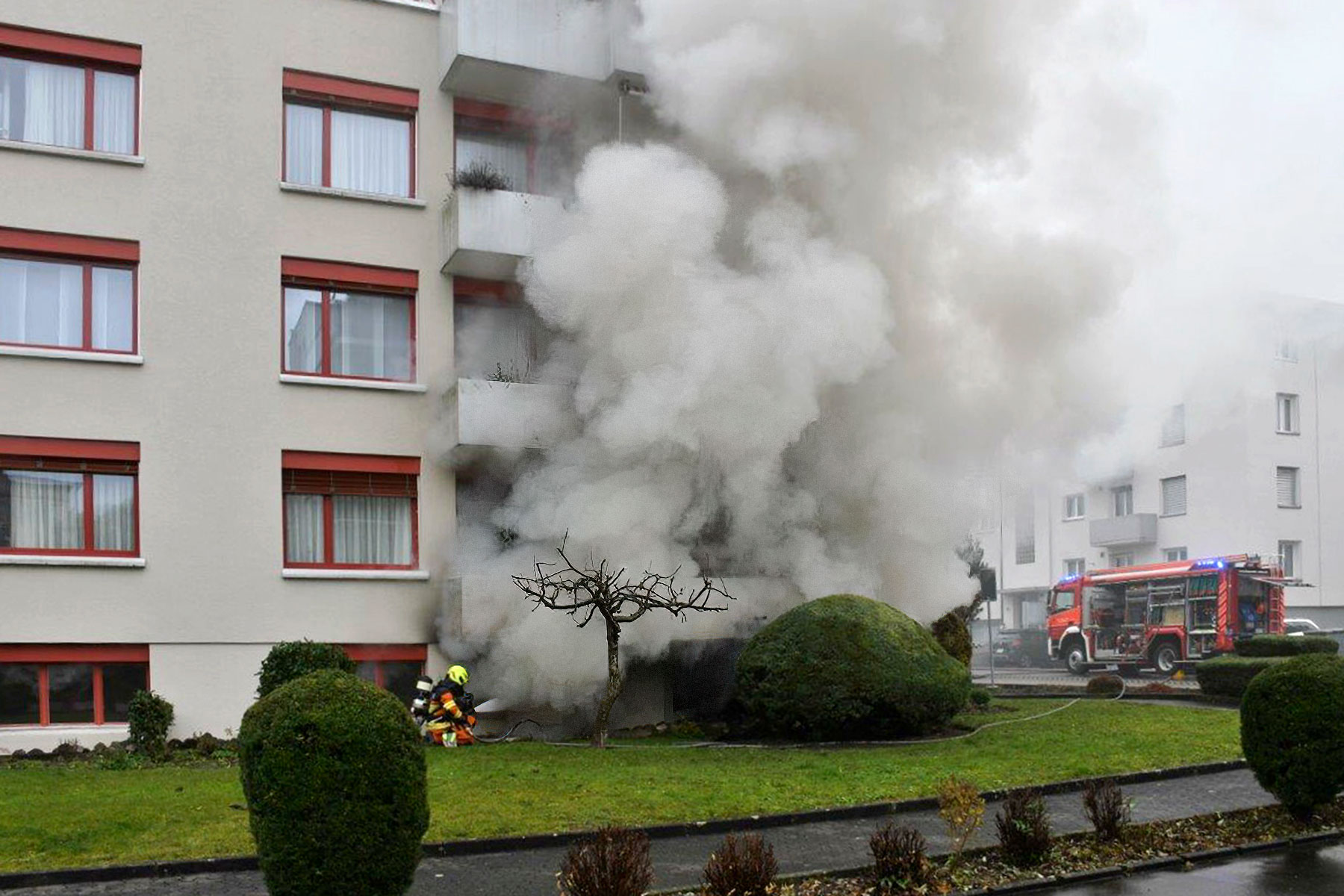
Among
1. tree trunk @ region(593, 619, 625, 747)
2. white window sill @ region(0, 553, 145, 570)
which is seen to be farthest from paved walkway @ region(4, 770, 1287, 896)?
white window sill @ region(0, 553, 145, 570)

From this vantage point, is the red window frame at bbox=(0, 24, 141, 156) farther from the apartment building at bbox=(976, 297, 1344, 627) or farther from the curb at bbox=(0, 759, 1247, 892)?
the apartment building at bbox=(976, 297, 1344, 627)

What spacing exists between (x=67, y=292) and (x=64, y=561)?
3.47m

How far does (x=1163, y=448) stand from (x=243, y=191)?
3752 centimetres

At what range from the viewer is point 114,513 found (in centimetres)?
1734

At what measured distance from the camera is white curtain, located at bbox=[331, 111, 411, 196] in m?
19.1

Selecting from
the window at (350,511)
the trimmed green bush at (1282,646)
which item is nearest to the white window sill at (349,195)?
the window at (350,511)

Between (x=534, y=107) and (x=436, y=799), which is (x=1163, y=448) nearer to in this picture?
(x=534, y=107)

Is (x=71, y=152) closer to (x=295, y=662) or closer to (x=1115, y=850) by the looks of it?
(x=295, y=662)

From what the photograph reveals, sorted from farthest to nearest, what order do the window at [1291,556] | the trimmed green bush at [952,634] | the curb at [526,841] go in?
the window at [1291,556] < the trimmed green bush at [952,634] < the curb at [526,841]

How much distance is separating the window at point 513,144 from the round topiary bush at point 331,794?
13.5 metres

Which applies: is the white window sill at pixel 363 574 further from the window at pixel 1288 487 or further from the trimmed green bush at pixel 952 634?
the window at pixel 1288 487

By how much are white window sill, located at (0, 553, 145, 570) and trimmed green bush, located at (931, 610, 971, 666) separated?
452 inches

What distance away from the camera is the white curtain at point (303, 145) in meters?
18.8

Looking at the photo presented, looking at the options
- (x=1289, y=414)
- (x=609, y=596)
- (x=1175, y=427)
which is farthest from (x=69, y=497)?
(x=1289, y=414)
